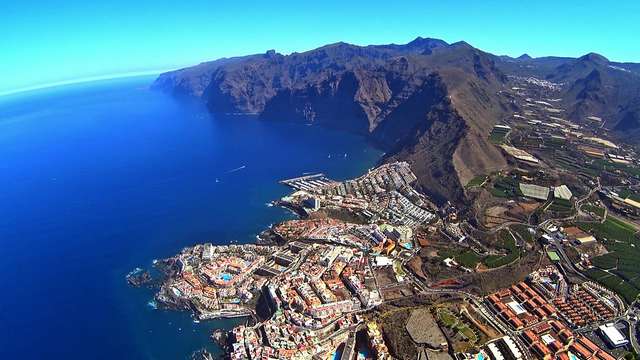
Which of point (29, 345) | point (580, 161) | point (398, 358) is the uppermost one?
point (580, 161)

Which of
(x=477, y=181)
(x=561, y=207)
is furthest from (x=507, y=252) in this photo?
(x=477, y=181)

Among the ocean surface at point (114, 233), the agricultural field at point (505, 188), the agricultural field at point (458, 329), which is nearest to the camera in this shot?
the agricultural field at point (458, 329)

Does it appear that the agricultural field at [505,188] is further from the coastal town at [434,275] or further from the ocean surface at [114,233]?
the ocean surface at [114,233]

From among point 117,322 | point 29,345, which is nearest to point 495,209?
point 117,322

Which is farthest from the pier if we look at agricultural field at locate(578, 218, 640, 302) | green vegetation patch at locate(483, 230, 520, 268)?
agricultural field at locate(578, 218, 640, 302)

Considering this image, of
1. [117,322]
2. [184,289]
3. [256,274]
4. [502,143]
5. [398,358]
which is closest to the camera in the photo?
[398,358]

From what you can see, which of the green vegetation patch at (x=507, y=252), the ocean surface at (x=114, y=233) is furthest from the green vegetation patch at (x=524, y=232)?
the ocean surface at (x=114, y=233)

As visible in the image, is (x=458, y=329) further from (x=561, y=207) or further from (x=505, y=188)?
(x=505, y=188)

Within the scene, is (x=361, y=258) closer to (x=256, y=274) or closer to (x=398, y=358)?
(x=256, y=274)
